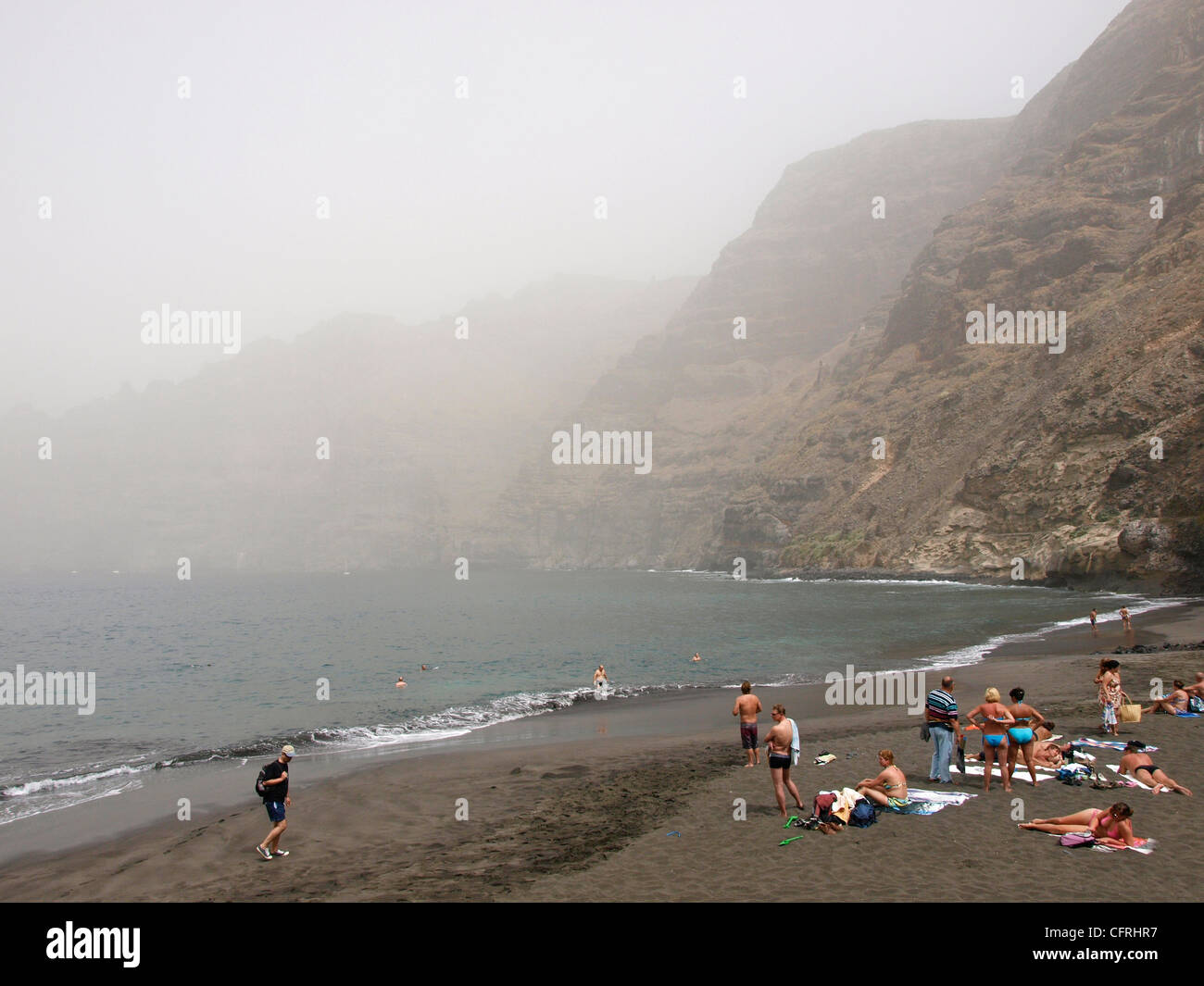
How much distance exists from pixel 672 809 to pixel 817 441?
13080 cm

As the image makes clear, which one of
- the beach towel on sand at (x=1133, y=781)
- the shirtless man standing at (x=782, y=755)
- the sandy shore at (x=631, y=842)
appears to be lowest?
the sandy shore at (x=631, y=842)

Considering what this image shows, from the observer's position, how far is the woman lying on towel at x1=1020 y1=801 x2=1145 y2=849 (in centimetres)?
1054

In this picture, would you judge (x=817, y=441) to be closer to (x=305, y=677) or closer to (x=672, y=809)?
(x=305, y=677)

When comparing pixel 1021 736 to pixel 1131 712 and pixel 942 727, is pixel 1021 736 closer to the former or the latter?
pixel 942 727

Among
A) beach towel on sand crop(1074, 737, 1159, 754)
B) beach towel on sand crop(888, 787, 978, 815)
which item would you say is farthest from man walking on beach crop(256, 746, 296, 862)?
beach towel on sand crop(1074, 737, 1159, 754)

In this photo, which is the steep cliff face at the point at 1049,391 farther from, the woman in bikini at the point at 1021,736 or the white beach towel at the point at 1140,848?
the white beach towel at the point at 1140,848

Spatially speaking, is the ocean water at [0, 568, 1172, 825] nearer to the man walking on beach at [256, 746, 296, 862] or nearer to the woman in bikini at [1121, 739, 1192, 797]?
the man walking on beach at [256, 746, 296, 862]

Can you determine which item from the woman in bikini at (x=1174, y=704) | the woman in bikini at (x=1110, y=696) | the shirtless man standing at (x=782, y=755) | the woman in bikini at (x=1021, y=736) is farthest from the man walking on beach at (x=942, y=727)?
the woman in bikini at (x=1174, y=704)

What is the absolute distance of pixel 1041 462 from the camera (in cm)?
7894

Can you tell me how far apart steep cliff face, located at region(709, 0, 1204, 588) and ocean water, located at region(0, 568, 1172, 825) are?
826cm

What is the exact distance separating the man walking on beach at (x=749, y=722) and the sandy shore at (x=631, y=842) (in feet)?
1.78

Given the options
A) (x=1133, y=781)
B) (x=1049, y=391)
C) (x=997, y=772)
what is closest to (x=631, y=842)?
(x=997, y=772)

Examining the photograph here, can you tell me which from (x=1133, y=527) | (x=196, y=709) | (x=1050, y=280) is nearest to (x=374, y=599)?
(x=196, y=709)

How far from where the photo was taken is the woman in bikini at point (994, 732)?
1375 cm
